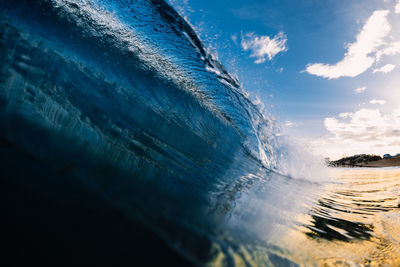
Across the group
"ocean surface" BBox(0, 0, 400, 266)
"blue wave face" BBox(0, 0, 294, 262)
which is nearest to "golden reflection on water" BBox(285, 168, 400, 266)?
"ocean surface" BBox(0, 0, 400, 266)

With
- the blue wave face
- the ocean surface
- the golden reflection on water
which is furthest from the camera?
the blue wave face

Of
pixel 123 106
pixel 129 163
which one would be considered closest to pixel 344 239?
pixel 129 163

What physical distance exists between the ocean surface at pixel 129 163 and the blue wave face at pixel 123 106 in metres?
0.01

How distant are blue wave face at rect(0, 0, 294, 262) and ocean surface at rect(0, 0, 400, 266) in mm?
14

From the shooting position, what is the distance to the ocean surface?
0.87 metres

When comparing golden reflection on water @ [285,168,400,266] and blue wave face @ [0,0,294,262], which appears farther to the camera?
blue wave face @ [0,0,294,262]

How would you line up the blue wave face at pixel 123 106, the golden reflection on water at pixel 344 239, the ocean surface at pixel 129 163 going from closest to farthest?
the ocean surface at pixel 129 163, the golden reflection on water at pixel 344 239, the blue wave face at pixel 123 106

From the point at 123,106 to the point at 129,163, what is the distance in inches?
29.4

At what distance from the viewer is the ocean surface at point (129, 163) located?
87 centimetres

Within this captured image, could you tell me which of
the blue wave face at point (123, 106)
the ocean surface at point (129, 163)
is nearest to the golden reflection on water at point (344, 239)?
the ocean surface at point (129, 163)

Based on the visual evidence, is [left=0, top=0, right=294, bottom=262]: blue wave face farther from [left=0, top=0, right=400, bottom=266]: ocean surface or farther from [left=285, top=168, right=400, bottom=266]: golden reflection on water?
[left=285, top=168, right=400, bottom=266]: golden reflection on water

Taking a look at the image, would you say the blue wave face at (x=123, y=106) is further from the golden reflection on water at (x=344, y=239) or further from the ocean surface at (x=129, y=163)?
the golden reflection on water at (x=344, y=239)

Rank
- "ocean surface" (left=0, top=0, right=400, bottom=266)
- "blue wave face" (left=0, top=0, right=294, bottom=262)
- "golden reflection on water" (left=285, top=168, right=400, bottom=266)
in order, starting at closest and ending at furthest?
"ocean surface" (left=0, top=0, right=400, bottom=266) → "golden reflection on water" (left=285, top=168, right=400, bottom=266) → "blue wave face" (left=0, top=0, right=294, bottom=262)

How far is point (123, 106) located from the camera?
200 cm
